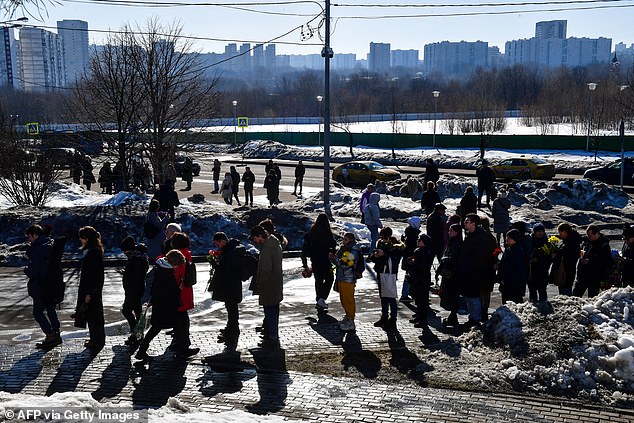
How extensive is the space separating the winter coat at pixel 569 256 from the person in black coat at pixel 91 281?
7051mm

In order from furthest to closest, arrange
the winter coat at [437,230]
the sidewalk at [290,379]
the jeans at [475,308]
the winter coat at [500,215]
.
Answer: the winter coat at [500,215]
the winter coat at [437,230]
the jeans at [475,308]
the sidewalk at [290,379]

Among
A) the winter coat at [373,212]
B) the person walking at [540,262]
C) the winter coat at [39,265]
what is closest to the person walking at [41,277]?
the winter coat at [39,265]

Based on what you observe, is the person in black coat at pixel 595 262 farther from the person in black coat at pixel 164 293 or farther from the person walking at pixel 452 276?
the person in black coat at pixel 164 293

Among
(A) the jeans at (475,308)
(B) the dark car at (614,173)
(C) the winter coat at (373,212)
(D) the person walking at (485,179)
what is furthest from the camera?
(B) the dark car at (614,173)

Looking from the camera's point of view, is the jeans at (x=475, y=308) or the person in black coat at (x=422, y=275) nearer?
the jeans at (x=475, y=308)

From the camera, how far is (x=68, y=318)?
37.5 feet

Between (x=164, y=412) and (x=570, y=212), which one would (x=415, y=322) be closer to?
(x=164, y=412)


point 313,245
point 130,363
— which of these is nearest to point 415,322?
point 313,245

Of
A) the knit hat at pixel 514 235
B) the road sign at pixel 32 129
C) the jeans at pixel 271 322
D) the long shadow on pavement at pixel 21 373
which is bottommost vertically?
the long shadow on pavement at pixel 21 373

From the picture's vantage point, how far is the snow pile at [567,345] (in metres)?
7.99

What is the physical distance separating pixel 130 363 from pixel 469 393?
4.21 m

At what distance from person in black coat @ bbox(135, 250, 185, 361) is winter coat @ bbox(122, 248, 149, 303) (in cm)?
72

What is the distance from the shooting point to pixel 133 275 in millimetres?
9711

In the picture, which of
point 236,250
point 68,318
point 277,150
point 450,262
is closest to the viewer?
point 236,250
